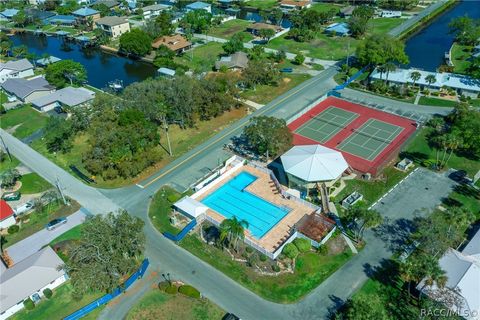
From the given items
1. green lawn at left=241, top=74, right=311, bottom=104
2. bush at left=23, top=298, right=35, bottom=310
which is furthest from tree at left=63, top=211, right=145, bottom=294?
green lawn at left=241, top=74, right=311, bottom=104

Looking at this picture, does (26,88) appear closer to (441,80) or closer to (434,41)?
(441,80)

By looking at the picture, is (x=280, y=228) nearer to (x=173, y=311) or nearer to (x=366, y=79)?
(x=173, y=311)

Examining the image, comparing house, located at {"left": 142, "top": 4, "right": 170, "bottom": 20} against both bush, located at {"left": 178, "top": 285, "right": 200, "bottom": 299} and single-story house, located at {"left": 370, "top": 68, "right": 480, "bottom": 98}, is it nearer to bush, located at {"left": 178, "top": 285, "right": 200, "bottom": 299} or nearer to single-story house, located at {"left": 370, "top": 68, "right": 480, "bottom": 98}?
single-story house, located at {"left": 370, "top": 68, "right": 480, "bottom": 98}

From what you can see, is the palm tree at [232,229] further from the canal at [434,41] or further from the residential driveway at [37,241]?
the canal at [434,41]

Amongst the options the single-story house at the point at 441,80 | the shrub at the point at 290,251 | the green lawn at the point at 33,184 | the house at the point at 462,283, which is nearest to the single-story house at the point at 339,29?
the single-story house at the point at 441,80

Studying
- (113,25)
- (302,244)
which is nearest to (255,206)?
(302,244)

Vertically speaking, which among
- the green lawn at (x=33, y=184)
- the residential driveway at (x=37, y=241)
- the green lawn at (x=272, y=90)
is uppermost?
the green lawn at (x=272, y=90)

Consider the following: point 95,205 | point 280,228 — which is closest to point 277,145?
point 280,228
